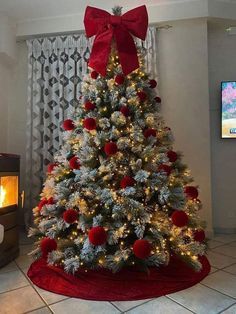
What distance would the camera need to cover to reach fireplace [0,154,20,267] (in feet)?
5.77

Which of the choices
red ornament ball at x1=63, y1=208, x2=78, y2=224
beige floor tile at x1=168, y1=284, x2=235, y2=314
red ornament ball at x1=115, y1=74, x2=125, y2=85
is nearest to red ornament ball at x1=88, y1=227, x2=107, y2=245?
red ornament ball at x1=63, y1=208, x2=78, y2=224

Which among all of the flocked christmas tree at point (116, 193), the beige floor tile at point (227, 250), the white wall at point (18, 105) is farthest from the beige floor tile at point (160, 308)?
the white wall at point (18, 105)

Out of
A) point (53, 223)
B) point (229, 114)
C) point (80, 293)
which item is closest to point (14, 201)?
point (53, 223)

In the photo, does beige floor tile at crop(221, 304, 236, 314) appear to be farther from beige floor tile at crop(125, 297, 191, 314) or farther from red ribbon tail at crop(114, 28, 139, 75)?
red ribbon tail at crop(114, 28, 139, 75)

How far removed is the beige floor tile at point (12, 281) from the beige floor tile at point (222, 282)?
115cm

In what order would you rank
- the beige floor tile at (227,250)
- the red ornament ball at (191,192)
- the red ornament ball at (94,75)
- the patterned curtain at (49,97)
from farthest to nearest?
the patterned curtain at (49,97)
the beige floor tile at (227,250)
the red ornament ball at (94,75)
the red ornament ball at (191,192)

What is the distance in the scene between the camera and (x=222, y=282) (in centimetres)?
149

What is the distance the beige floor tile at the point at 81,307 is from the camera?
120 centimetres

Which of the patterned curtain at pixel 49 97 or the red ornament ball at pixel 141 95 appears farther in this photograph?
the patterned curtain at pixel 49 97

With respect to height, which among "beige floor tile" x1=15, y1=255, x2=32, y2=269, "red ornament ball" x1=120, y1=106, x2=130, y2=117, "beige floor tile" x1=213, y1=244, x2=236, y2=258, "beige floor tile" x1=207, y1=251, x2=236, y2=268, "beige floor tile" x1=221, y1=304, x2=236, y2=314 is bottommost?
"beige floor tile" x1=213, y1=244, x2=236, y2=258

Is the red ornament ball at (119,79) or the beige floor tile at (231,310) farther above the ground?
the red ornament ball at (119,79)

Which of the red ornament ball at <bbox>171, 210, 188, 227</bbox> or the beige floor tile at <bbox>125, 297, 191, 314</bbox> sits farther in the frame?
the red ornament ball at <bbox>171, 210, 188, 227</bbox>

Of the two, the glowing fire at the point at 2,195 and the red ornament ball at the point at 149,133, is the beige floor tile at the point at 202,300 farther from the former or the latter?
the glowing fire at the point at 2,195

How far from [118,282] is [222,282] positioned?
0.66 metres
